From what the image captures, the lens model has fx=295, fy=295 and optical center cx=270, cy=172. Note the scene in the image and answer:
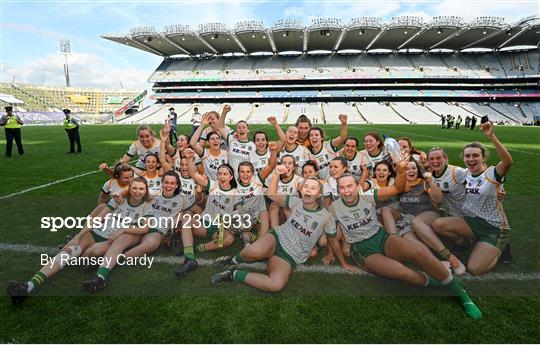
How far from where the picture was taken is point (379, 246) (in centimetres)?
337

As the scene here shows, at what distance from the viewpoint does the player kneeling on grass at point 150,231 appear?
10.9 feet

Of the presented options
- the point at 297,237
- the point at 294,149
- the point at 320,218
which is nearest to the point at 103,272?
the point at 297,237

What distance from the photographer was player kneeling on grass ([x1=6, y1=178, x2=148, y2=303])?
3213 mm

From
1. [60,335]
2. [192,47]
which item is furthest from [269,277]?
[192,47]

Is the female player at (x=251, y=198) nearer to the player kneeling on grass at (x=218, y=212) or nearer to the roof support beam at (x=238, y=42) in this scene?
the player kneeling on grass at (x=218, y=212)

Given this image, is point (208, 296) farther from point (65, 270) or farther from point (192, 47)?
point (192, 47)

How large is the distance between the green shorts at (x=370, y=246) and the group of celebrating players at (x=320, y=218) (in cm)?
1

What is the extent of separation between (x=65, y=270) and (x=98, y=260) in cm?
36

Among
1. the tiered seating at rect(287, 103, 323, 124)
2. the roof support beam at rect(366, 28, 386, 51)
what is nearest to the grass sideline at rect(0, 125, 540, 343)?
the tiered seating at rect(287, 103, 323, 124)

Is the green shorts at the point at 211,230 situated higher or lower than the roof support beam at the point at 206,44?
lower

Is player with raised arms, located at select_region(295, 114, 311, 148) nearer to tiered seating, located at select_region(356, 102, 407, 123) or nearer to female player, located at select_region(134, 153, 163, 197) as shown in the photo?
female player, located at select_region(134, 153, 163, 197)

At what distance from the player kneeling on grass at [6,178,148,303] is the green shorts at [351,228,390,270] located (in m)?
2.80

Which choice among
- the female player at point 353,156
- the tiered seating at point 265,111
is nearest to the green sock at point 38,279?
the female player at point 353,156

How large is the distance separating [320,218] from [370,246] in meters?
0.64
